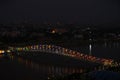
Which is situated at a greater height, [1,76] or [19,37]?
[19,37]

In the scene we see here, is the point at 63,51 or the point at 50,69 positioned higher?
the point at 63,51

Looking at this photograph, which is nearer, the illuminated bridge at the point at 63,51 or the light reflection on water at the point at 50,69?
the light reflection on water at the point at 50,69

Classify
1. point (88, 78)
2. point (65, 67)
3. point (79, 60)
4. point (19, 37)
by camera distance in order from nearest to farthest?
point (88, 78)
point (65, 67)
point (79, 60)
point (19, 37)

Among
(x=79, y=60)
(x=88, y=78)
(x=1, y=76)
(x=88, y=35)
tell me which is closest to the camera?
(x=88, y=78)

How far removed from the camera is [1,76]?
537 cm

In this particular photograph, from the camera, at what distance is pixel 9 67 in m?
6.13

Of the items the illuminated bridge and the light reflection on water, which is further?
the illuminated bridge

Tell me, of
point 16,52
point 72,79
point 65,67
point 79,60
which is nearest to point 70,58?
point 79,60

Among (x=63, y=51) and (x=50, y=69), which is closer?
(x=50, y=69)

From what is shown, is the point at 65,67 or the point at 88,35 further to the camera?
the point at 88,35

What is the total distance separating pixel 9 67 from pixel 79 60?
141 centimetres

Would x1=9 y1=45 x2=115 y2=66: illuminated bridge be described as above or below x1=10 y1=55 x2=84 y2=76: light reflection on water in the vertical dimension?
above

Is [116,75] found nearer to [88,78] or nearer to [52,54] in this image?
[88,78]

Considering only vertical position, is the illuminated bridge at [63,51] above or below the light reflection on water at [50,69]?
above
